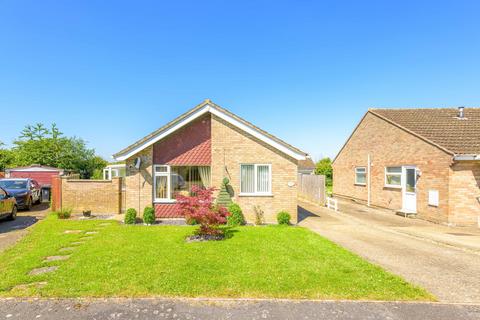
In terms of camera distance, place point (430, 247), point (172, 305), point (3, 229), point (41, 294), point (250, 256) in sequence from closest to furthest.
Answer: point (172, 305) < point (41, 294) < point (250, 256) < point (430, 247) < point (3, 229)

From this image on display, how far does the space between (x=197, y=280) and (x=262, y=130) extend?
7814 millimetres

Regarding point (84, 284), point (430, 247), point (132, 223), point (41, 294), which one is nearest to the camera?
point (41, 294)

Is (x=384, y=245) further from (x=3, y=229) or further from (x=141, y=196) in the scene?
(x=3, y=229)

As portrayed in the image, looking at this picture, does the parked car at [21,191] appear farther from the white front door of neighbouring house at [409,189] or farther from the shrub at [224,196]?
the white front door of neighbouring house at [409,189]

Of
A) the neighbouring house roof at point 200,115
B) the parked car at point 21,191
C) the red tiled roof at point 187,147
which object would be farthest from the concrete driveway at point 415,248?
the parked car at point 21,191

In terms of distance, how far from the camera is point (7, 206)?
1145 cm

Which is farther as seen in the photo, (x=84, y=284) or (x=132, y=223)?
(x=132, y=223)

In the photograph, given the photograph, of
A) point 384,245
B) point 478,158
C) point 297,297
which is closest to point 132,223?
point 297,297

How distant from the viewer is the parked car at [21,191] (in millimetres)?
14492

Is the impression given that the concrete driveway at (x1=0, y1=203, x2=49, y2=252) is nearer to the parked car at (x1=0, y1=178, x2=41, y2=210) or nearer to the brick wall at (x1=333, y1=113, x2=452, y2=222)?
the parked car at (x1=0, y1=178, x2=41, y2=210)

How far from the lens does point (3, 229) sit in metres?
10.3

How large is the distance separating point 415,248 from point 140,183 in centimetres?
1113

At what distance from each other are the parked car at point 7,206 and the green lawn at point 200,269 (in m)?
3.78

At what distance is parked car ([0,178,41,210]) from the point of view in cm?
1449
